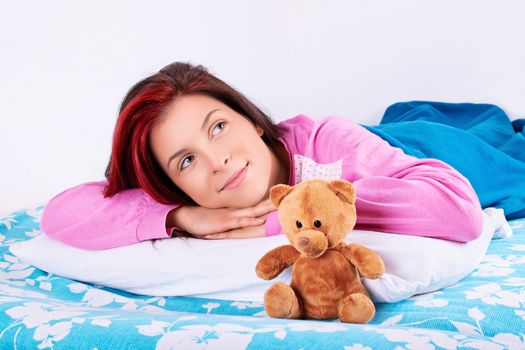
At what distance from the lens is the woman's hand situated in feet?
4.23

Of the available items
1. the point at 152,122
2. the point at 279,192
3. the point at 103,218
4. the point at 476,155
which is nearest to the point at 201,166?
the point at 152,122

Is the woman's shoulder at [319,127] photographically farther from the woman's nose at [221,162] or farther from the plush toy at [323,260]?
the plush toy at [323,260]

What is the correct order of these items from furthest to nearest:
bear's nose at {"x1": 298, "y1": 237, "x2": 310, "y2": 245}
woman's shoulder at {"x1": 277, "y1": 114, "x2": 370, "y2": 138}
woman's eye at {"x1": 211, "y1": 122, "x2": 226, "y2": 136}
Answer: woman's shoulder at {"x1": 277, "y1": 114, "x2": 370, "y2": 138}
woman's eye at {"x1": 211, "y1": 122, "x2": 226, "y2": 136}
bear's nose at {"x1": 298, "y1": 237, "x2": 310, "y2": 245}

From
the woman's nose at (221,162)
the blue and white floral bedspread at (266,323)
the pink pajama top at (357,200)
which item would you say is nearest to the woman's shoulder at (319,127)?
the pink pajama top at (357,200)

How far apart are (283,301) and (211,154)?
0.44 m

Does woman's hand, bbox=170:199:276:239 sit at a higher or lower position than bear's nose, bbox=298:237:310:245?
lower

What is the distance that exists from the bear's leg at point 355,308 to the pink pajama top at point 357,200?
0.21m

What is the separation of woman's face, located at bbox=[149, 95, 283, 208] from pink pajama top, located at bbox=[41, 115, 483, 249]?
0.33ft

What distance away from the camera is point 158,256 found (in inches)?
50.4

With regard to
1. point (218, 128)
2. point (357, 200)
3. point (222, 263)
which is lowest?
point (222, 263)

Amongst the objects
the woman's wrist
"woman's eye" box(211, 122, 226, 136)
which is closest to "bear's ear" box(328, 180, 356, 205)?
"woman's eye" box(211, 122, 226, 136)

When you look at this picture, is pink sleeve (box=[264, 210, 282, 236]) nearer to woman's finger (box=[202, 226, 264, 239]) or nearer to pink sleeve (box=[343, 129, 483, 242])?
woman's finger (box=[202, 226, 264, 239])

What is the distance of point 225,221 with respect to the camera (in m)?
1.32

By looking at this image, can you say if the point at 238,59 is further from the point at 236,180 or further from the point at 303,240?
the point at 303,240
